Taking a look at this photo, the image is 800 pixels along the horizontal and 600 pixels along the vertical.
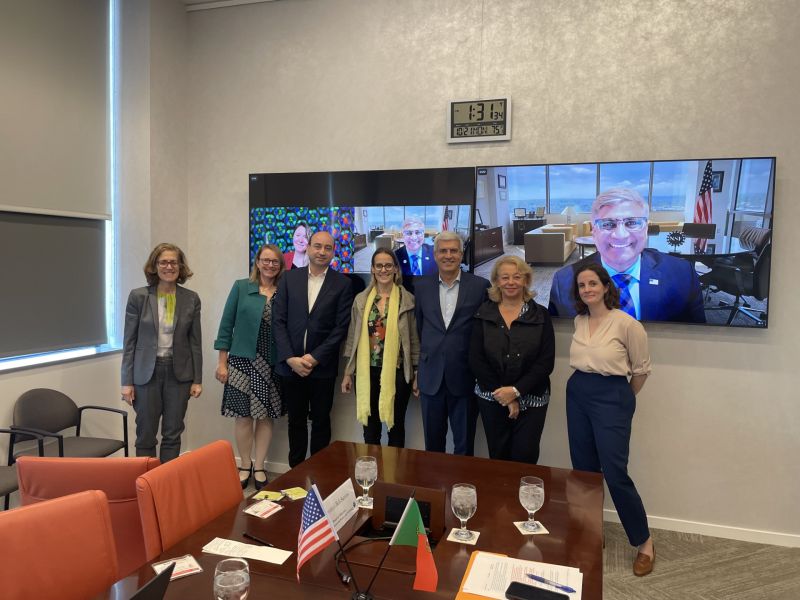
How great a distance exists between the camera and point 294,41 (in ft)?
13.1

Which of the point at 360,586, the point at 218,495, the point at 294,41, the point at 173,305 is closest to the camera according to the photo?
the point at 360,586

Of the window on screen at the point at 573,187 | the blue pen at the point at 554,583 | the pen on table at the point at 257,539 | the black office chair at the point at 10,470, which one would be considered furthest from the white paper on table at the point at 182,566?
the window on screen at the point at 573,187

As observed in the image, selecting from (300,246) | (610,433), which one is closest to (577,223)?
(610,433)

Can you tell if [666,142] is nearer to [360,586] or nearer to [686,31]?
[686,31]

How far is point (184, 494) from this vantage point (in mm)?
1798

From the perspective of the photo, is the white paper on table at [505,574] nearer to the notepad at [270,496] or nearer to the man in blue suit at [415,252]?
the notepad at [270,496]

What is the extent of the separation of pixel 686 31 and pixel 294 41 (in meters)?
2.55

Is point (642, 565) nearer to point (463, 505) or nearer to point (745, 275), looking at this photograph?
point (745, 275)

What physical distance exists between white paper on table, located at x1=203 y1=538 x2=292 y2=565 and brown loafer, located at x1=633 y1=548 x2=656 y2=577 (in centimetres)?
217

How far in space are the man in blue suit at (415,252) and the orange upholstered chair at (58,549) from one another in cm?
242

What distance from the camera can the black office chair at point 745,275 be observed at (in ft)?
10.1

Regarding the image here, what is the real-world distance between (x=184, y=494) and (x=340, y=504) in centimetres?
63

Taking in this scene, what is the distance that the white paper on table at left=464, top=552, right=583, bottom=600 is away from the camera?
131 centimetres

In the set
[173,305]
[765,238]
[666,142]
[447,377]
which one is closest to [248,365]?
[173,305]
